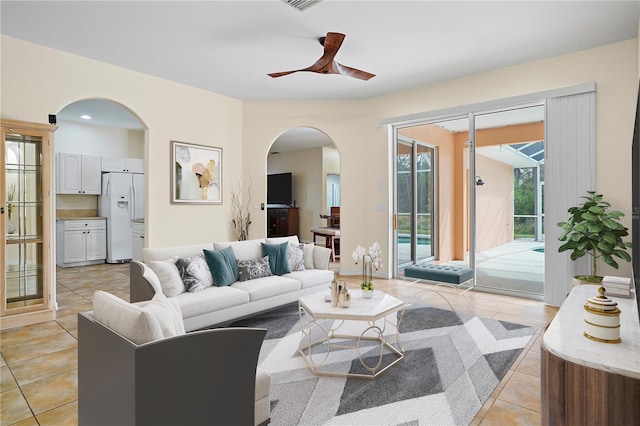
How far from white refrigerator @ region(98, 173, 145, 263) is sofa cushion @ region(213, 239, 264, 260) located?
4236 millimetres

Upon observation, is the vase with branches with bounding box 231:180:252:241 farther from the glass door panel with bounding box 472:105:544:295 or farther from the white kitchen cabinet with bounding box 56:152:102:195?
the glass door panel with bounding box 472:105:544:295

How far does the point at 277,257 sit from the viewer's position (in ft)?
13.6

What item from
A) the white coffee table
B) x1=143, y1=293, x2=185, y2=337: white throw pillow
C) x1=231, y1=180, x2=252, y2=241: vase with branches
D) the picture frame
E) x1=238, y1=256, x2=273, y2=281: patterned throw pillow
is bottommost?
the white coffee table

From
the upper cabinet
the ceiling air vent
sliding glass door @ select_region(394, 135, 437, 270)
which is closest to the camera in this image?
the ceiling air vent

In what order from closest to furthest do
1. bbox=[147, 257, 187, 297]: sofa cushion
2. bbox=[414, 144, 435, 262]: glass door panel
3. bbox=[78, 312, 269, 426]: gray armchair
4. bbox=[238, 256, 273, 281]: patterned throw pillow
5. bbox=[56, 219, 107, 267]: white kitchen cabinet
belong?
1. bbox=[78, 312, 269, 426]: gray armchair
2. bbox=[147, 257, 187, 297]: sofa cushion
3. bbox=[238, 256, 273, 281]: patterned throw pillow
4. bbox=[414, 144, 435, 262]: glass door panel
5. bbox=[56, 219, 107, 267]: white kitchen cabinet

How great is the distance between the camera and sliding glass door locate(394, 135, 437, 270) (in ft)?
20.0

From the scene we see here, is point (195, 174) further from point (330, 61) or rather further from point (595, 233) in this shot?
point (595, 233)

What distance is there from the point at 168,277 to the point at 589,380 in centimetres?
301

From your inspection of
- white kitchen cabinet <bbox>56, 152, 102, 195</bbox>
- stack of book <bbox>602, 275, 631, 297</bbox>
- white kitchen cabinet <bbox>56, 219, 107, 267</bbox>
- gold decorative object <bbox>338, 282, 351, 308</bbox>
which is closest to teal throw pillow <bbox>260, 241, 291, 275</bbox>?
gold decorative object <bbox>338, 282, 351, 308</bbox>

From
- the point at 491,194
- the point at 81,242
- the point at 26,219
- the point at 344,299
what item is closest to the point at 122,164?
the point at 81,242

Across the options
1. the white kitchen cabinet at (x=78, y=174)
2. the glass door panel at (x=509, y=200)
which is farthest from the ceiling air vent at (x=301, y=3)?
the white kitchen cabinet at (x=78, y=174)

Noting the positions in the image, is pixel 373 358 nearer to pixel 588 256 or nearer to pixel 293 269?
pixel 293 269

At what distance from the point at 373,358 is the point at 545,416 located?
1.32 metres

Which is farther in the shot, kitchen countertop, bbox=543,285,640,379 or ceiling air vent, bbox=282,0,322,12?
ceiling air vent, bbox=282,0,322,12
